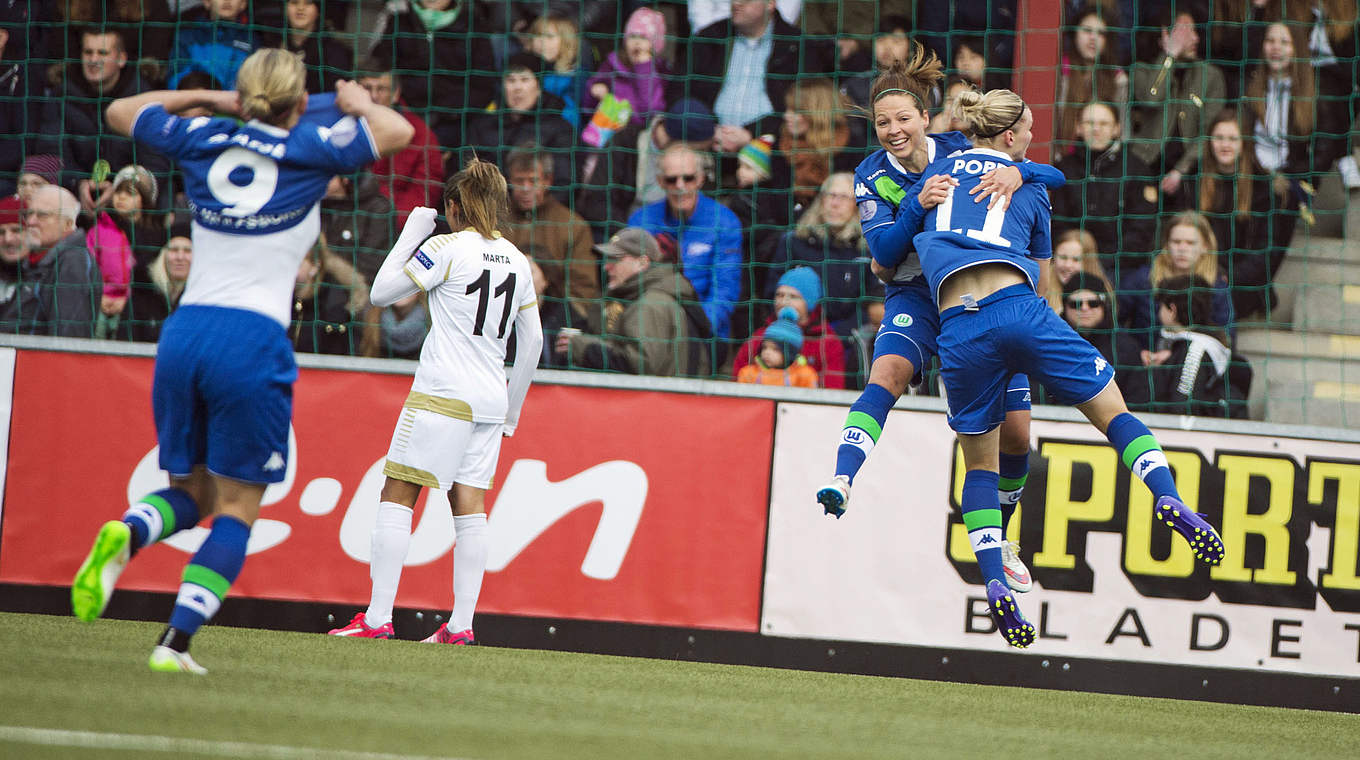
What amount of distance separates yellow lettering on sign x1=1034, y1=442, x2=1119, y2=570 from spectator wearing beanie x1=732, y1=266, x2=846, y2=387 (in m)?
1.27

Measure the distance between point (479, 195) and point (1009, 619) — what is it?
2.56 m

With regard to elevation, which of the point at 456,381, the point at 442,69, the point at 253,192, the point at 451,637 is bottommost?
the point at 451,637

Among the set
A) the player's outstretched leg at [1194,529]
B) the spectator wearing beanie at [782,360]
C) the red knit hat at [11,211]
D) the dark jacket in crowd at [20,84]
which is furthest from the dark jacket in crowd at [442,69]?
the player's outstretched leg at [1194,529]

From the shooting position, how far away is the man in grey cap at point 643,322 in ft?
24.2

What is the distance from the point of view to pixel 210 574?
399 cm

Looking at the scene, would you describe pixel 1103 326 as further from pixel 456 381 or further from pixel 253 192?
pixel 253 192

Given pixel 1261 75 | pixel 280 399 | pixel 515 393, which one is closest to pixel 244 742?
pixel 280 399

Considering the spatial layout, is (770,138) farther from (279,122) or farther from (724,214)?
(279,122)

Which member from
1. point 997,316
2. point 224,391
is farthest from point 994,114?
point 224,391

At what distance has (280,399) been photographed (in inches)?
158

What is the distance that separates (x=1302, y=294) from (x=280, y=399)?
20.8 feet

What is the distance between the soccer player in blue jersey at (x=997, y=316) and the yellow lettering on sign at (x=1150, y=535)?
1.68 m

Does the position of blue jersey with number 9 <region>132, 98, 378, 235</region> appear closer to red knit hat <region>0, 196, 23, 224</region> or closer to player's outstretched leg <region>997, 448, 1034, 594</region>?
player's outstretched leg <region>997, 448, 1034, 594</region>

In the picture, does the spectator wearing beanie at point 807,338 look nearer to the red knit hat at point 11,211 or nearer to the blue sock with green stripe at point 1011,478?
the blue sock with green stripe at point 1011,478
